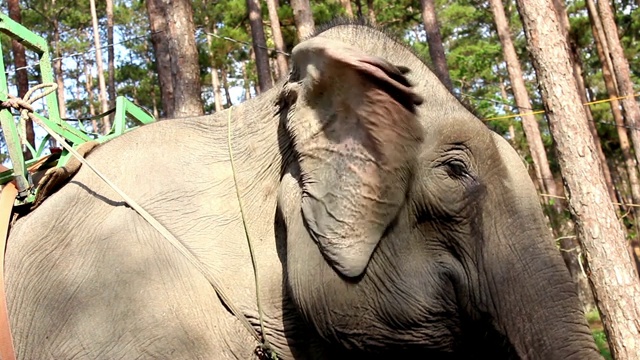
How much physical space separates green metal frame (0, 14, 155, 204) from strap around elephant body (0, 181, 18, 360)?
0.13ft

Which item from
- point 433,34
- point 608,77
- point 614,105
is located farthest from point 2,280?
point 608,77

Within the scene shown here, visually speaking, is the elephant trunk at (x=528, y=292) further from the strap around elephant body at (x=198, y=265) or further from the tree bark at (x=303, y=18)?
the tree bark at (x=303, y=18)

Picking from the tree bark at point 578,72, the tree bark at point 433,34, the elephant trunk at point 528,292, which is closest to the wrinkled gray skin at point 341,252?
the elephant trunk at point 528,292

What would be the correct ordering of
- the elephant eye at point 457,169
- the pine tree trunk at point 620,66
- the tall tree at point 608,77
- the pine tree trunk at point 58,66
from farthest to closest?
the pine tree trunk at point 58,66 → the tall tree at point 608,77 → the pine tree trunk at point 620,66 → the elephant eye at point 457,169

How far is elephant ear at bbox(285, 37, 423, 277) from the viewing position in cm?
200

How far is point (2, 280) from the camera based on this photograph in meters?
2.22

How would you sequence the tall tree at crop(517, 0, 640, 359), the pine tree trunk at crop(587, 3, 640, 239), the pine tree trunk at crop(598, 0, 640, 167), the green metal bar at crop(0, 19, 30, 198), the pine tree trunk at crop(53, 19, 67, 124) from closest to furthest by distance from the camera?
the green metal bar at crop(0, 19, 30, 198), the tall tree at crop(517, 0, 640, 359), the pine tree trunk at crop(598, 0, 640, 167), the pine tree trunk at crop(587, 3, 640, 239), the pine tree trunk at crop(53, 19, 67, 124)

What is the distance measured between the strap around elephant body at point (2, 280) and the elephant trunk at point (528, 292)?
1.38m

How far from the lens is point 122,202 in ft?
7.46

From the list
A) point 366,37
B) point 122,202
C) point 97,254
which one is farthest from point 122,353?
point 366,37

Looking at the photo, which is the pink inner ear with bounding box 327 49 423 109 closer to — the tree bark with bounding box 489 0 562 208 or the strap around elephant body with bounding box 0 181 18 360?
the strap around elephant body with bounding box 0 181 18 360

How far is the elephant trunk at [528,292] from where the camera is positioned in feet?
6.30

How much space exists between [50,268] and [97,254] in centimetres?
17

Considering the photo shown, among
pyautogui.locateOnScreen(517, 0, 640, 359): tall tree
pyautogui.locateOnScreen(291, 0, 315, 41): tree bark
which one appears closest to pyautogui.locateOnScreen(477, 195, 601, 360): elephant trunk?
pyautogui.locateOnScreen(517, 0, 640, 359): tall tree
